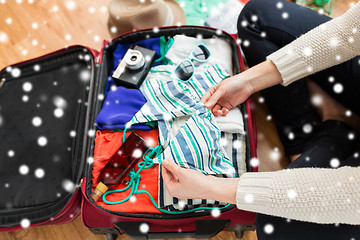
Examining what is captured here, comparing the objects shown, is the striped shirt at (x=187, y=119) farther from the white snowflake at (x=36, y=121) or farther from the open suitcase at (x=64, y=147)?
the white snowflake at (x=36, y=121)

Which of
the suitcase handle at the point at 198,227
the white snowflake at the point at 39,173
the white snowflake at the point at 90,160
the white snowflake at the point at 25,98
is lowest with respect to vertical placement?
the suitcase handle at the point at 198,227

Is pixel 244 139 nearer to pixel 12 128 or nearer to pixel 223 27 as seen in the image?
pixel 223 27

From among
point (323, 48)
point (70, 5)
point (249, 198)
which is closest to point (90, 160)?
point (249, 198)

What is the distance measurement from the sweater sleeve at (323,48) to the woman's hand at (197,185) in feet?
1.02

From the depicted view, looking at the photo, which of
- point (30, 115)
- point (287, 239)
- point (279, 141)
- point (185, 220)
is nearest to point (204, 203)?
point (185, 220)

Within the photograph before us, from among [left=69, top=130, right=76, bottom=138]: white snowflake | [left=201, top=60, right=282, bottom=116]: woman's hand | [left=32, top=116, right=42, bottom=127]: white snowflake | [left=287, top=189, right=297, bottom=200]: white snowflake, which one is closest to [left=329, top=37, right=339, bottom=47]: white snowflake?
[left=201, top=60, right=282, bottom=116]: woman's hand

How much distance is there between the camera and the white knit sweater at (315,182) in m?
0.56

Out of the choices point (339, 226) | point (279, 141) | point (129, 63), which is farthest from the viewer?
point (279, 141)

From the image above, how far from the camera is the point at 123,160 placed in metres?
0.81

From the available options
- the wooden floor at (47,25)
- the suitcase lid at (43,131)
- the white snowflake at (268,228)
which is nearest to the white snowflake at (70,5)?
the wooden floor at (47,25)

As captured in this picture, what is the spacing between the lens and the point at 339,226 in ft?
2.08

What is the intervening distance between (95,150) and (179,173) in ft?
0.84

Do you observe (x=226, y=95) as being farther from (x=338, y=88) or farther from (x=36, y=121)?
(x=36, y=121)

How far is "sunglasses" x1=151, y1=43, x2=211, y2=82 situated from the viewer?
2.82ft
